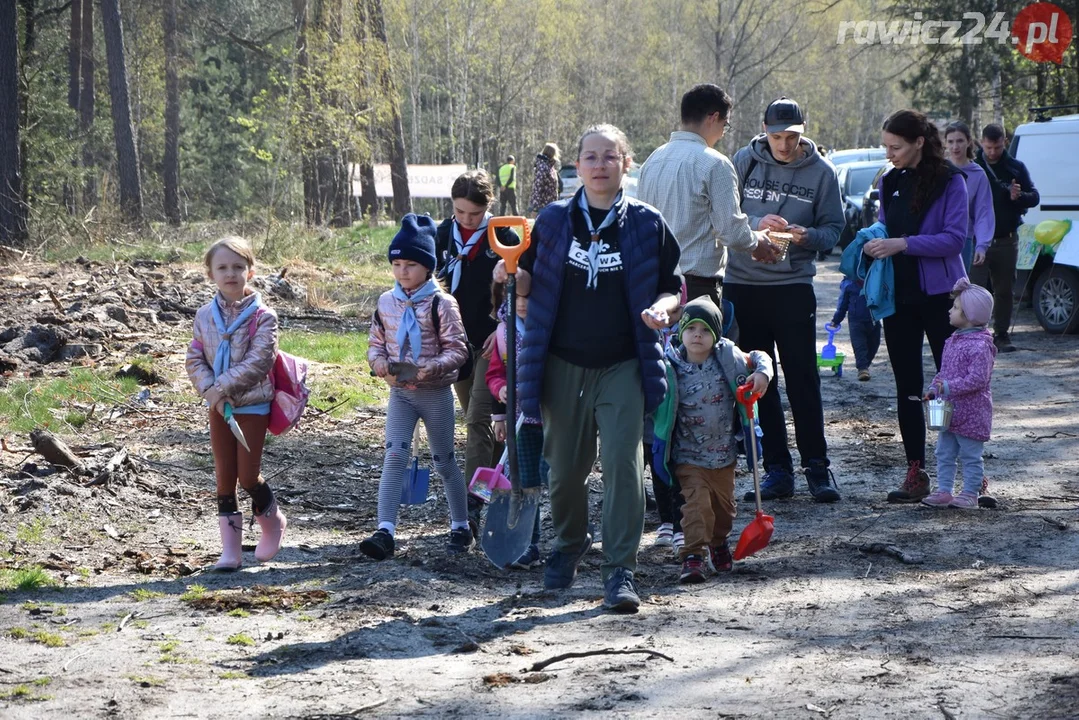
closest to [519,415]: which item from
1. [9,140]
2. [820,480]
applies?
[820,480]

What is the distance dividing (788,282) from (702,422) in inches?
69.0

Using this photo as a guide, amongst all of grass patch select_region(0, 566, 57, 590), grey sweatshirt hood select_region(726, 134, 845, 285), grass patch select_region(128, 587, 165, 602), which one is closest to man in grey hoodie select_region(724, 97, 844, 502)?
Result: grey sweatshirt hood select_region(726, 134, 845, 285)

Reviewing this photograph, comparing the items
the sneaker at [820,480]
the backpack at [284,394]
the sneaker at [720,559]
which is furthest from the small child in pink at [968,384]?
the backpack at [284,394]

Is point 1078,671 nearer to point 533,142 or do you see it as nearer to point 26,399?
point 26,399

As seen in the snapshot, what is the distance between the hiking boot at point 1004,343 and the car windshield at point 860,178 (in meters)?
13.0

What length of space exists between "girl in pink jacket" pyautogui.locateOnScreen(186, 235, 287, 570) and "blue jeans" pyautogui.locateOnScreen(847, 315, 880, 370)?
7.38m

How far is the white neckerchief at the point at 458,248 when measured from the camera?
263 inches

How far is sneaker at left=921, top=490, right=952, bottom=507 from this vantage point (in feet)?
23.6

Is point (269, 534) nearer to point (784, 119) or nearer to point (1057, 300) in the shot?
point (784, 119)

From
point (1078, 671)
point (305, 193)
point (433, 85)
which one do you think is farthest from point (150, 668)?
point (433, 85)

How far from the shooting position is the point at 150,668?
4.54 metres

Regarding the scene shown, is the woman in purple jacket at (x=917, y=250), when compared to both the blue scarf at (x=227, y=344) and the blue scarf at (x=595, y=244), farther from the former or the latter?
the blue scarf at (x=227, y=344)

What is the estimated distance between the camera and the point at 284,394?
20.2 ft

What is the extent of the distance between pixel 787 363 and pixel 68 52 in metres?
38.4
